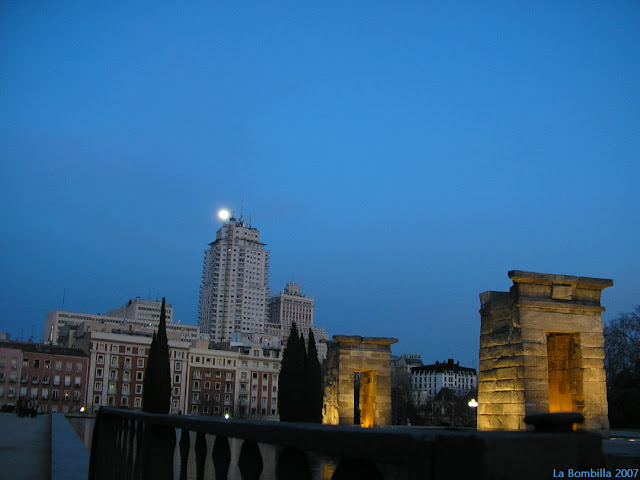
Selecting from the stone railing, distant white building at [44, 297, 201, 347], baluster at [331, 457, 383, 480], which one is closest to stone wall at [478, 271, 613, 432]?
the stone railing

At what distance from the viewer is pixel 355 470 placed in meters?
1.53

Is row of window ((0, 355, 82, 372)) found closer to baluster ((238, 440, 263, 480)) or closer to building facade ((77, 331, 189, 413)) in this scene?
building facade ((77, 331, 189, 413))

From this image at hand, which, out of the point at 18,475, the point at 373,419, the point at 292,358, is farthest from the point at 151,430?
the point at 292,358

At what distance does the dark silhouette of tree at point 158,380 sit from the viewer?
133ft

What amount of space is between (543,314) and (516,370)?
1.27 meters

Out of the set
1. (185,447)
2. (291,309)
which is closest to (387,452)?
(185,447)

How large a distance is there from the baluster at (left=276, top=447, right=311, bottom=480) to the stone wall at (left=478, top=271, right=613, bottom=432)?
10.6m

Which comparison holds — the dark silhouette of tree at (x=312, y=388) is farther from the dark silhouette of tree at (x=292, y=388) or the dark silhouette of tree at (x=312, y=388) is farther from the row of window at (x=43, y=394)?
the row of window at (x=43, y=394)

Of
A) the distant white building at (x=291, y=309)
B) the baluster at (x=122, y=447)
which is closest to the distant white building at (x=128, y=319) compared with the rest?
the distant white building at (x=291, y=309)

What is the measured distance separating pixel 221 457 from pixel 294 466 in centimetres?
62

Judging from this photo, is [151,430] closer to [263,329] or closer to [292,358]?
[292,358]

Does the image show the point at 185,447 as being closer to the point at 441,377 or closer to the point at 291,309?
the point at 441,377

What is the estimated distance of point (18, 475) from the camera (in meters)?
8.41

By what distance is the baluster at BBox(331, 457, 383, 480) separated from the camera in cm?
151
